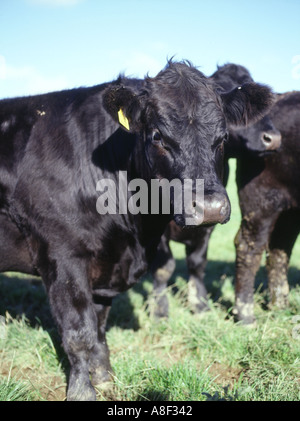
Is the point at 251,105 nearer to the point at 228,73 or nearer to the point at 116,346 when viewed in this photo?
the point at 228,73

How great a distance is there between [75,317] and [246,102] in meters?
2.17

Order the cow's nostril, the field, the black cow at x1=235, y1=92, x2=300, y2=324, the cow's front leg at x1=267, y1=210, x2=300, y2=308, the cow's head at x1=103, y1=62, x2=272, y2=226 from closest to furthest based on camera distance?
the cow's head at x1=103, y1=62, x2=272, y2=226 → the field → the cow's nostril → the black cow at x1=235, y1=92, x2=300, y2=324 → the cow's front leg at x1=267, y1=210, x2=300, y2=308

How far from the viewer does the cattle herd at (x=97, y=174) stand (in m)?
3.03

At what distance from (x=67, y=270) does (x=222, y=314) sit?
2.37 metres

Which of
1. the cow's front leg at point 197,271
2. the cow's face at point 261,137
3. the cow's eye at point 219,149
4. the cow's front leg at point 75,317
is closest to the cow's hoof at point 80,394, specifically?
the cow's front leg at point 75,317

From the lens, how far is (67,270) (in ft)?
10.6

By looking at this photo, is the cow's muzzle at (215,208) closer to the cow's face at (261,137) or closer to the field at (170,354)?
the field at (170,354)

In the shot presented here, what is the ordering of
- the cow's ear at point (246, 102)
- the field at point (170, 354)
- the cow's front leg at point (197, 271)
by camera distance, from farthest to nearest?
the cow's front leg at point (197, 271)
the cow's ear at point (246, 102)
the field at point (170, 354)

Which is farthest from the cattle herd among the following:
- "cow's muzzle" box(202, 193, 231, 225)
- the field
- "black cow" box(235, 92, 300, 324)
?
"black cow" box(235, 92, 300, 324)

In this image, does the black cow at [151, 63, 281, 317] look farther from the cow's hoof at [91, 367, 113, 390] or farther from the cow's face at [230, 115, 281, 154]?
the cow's hoof at [91, 367, 113, 390]

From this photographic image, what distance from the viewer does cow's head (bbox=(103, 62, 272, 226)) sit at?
283cm

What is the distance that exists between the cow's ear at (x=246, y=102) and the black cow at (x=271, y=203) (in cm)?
89

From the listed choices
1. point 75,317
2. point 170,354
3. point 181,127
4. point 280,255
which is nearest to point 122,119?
point 181,127

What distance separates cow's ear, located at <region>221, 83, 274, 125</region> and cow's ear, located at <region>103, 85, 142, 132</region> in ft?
2.51
